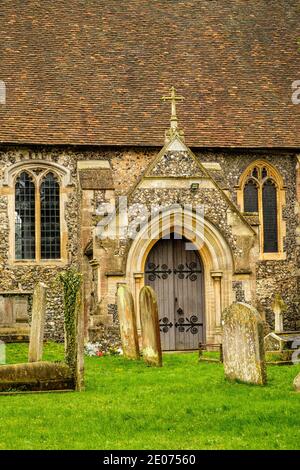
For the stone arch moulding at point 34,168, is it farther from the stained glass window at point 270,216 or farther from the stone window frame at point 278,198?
the stained glass window at point 270,216

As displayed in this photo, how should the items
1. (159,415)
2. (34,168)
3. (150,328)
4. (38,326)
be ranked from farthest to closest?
1. (34,168)
2. (150,328)
3. (38,326)
4. (159,415)

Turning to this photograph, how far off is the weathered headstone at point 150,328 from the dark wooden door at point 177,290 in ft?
Result: 17.9

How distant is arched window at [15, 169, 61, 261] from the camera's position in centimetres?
2445

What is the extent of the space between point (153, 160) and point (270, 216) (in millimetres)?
5866

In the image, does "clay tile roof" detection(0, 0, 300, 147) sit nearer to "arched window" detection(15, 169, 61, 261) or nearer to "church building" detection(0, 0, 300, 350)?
"church building" detection(0, 0, 300, 350)

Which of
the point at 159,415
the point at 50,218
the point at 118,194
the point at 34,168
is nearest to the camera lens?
the point at 159,415

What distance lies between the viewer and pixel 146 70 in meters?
26.5

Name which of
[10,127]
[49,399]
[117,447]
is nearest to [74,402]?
[49,399]

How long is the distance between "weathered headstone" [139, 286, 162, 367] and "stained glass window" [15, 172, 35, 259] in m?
7.96

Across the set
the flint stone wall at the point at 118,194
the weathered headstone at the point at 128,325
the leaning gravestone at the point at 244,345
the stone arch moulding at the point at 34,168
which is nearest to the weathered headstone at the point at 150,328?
the weathered headstone at the point at 128,325

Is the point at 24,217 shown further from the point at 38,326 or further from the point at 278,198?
the point at 38,326

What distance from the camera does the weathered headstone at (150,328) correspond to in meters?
16.4

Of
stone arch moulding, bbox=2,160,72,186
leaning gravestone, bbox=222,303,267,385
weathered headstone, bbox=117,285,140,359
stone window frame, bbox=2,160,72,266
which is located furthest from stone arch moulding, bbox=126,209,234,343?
leaning gravestone, bbox=222,303,267,385

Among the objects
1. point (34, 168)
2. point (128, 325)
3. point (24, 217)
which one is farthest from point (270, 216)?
point (128, 325)
